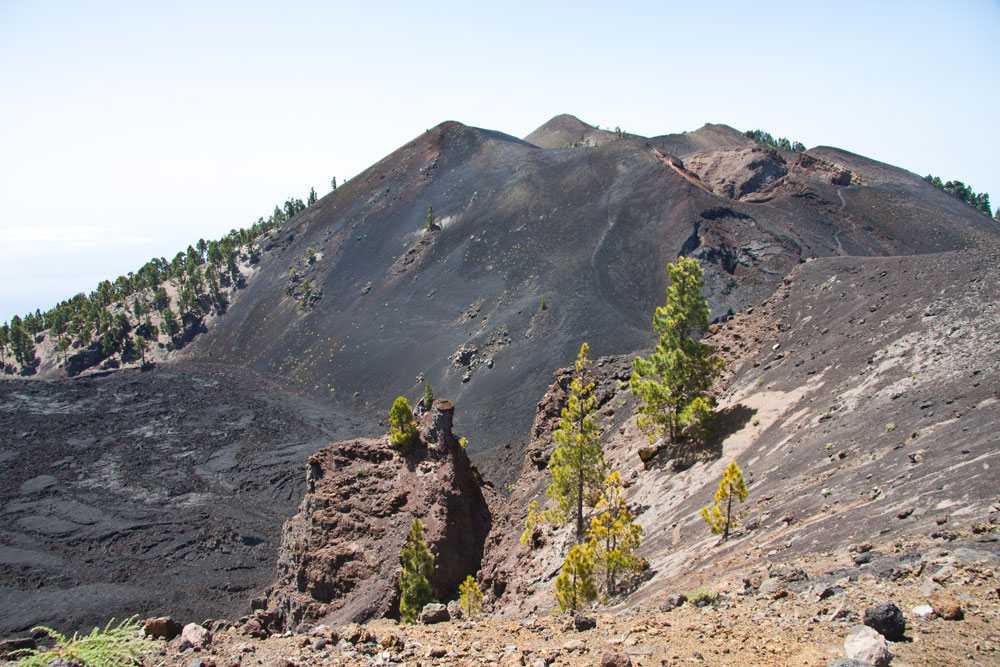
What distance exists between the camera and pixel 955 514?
1170 cm

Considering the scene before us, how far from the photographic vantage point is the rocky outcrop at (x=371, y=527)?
2164 centimetres

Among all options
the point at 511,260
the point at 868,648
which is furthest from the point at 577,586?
the point at 511,260

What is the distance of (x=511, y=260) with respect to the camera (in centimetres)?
7175

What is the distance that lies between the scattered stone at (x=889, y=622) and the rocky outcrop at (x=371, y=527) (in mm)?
15931

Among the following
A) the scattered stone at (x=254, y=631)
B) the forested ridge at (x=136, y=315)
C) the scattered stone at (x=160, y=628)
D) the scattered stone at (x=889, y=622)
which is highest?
the forested ridge at (x=136, y=315)

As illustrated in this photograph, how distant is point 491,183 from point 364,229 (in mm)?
19326

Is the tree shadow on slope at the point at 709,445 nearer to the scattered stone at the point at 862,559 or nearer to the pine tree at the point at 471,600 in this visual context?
the pine tree at the point at 471,600

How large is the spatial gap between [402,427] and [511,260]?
48.4 meters

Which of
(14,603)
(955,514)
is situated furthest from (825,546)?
(14,603)

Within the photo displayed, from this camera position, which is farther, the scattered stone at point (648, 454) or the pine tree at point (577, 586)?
the scattered stone at point (648, 454)

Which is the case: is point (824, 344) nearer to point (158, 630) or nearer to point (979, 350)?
point (979, 350)

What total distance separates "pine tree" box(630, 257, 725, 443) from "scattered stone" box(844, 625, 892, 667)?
17.1 meters

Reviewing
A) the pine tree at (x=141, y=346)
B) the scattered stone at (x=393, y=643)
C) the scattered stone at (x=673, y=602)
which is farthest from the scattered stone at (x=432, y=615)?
the pine tree at (x=141, y=346)

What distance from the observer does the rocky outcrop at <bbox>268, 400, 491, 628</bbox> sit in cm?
2164
